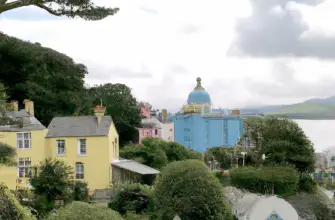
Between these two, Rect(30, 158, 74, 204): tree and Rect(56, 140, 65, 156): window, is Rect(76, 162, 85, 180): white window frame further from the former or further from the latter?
Rect(30, 158, 74, 204): tree

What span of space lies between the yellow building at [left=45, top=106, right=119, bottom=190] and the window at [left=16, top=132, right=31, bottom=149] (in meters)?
1.04

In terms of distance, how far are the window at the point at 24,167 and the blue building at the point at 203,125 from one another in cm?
3994

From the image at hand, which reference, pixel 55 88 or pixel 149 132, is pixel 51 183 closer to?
pixel 55 88

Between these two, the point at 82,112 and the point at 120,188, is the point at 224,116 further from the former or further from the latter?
the point at 120,188

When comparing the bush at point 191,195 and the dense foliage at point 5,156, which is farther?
the bush at point 191,195

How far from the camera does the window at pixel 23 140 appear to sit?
3009cm

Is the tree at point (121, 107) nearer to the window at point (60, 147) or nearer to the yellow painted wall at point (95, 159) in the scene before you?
the window at point (60, 147)

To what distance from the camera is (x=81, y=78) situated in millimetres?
44719

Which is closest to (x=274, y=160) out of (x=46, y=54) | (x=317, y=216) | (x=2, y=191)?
(x=317, y=216)

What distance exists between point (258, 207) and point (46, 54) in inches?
1134

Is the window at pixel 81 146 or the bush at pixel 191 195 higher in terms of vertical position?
the window at pixel 81 146

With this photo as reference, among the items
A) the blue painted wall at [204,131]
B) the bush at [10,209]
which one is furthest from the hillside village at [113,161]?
the blue painted wall at [204,131]

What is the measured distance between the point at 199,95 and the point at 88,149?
40.7 metres

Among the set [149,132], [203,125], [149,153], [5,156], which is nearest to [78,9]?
[5,156]
